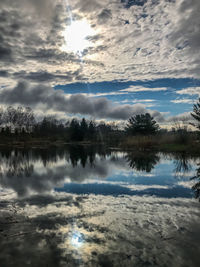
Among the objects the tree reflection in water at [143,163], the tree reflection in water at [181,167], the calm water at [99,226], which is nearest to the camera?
the calm water at [99,226]

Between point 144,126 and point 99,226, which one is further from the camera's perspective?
point 144,126

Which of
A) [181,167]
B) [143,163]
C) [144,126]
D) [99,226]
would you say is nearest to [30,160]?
[143,163]

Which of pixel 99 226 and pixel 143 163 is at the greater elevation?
pixel 99 226

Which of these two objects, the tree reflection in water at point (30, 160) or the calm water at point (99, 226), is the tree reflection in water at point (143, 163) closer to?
the tree reflection in water at point (30, 160)

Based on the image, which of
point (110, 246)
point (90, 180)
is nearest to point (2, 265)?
point (110, 246)

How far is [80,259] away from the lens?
3.34 metres

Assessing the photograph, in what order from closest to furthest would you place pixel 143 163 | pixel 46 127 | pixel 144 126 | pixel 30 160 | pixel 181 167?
pixel 181 167
pixel 143 163
pixel 30 160
pixel 144 126
pixel 46 127

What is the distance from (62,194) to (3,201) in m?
1.95

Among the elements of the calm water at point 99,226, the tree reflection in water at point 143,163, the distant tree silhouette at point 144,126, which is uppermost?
the distant tree silhouette at point 144,126

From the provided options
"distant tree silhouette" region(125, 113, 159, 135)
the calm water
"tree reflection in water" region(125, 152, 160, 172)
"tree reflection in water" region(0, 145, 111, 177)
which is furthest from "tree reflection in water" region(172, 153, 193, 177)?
"distant tree silhouette" region(125, 113, 159, 135)

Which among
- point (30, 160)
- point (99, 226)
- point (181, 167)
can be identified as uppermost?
point (99, 226)

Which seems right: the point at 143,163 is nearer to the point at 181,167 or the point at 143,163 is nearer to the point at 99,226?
the point at 181,167

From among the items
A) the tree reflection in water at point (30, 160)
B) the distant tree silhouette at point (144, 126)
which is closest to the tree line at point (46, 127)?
the distant tree silhouette at point (144, 126)

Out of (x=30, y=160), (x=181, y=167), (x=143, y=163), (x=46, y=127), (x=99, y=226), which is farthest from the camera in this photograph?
(x=46, y=127)
